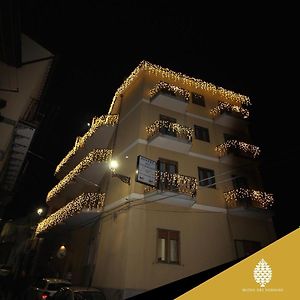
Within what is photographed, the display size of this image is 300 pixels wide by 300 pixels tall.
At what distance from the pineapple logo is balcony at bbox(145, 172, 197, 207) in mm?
11582

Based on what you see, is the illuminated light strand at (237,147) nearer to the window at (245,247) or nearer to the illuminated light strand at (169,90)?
the illuminated light strand at (169,90)

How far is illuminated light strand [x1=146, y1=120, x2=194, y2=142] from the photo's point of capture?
1603cm

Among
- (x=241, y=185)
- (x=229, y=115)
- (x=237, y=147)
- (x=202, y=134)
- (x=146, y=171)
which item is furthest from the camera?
(x=229, y=115)

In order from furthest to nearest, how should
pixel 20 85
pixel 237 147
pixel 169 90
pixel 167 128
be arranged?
pixel 169 90 < pixel 237 147 < pixel 167 128 < pixel 20 85

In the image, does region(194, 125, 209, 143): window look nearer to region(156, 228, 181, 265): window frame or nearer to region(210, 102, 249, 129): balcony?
region(210, 102, 249, 129): balcony

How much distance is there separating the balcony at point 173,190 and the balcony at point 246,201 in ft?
9.31

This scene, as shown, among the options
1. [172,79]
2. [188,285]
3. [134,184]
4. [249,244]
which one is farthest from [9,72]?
[249,244]

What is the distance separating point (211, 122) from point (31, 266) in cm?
2430

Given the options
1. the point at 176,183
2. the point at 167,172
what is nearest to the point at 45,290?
the point at 176,183

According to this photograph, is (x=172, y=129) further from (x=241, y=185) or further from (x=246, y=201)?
(x=246, y=201)

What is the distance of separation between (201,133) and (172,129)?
2.95m

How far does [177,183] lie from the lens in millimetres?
14570

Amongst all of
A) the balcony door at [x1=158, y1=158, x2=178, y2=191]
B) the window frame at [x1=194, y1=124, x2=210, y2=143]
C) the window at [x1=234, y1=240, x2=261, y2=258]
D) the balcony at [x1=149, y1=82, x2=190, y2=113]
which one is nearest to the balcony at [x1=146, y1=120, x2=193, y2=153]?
the balcony door at [x1=158, y1=158, x2=178, y2=191]

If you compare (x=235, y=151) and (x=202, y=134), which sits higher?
(x=202, y=134)
